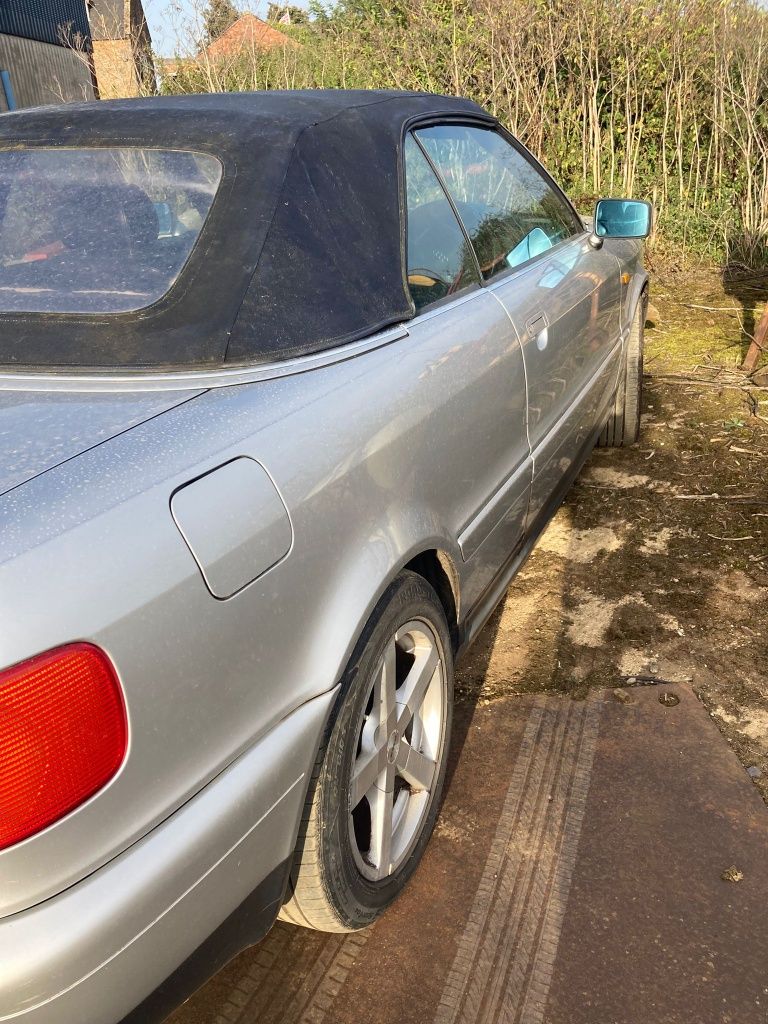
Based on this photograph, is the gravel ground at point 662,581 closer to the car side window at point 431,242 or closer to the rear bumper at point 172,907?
the car side window at point 431,242

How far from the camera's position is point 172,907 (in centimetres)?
126

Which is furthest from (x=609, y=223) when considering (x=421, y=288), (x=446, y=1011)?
(x=446, y=1011)

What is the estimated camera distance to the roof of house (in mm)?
9484

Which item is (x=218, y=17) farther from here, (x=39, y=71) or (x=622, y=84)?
(x=39, y=71)

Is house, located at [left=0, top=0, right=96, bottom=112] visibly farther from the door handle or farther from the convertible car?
the convertible car

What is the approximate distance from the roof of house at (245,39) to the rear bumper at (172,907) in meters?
9.64

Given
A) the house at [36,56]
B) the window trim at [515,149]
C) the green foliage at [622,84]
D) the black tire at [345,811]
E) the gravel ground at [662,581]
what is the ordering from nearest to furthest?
the black tire at [345,811]
the window trim at [515,149]
the gravel ground at [662,581]
the green foliage at [622,84]
the house at [36,56]

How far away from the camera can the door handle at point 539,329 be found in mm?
2645

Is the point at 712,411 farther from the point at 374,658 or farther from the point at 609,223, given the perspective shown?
the point at 374,658

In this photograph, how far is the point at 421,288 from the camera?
7.20 feet

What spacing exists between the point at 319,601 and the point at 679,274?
7821 mm

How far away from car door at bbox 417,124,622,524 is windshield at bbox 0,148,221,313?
0.90 meters

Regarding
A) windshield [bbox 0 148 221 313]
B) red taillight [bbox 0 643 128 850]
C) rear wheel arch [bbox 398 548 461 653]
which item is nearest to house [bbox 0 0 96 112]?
windshield [bbox 0 148 221 313]

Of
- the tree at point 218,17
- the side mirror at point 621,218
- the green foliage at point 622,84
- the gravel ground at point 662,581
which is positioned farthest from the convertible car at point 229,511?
the tree at point 218,17
